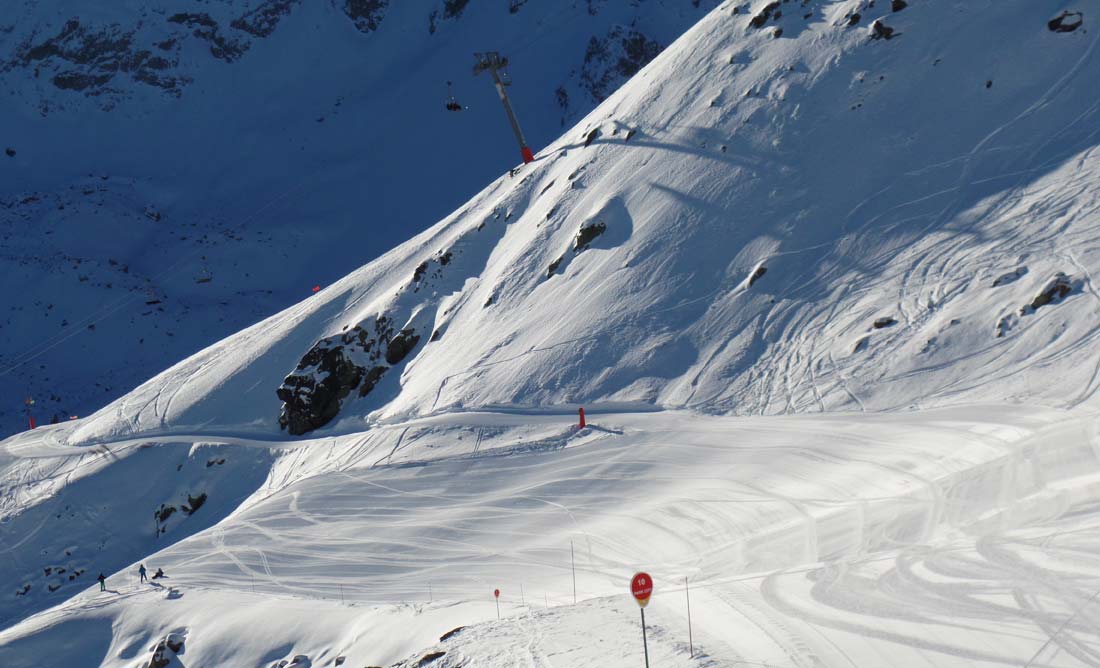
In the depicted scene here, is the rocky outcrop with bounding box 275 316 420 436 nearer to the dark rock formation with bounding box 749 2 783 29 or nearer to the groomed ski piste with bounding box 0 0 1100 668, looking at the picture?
the groomed ski piste with bounding box 0 0 1100 668

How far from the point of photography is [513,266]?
130 ft

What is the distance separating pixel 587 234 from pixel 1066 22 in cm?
1867

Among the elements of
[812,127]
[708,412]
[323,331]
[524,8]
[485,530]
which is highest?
[524,8]

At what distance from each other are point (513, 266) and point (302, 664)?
20581 mm

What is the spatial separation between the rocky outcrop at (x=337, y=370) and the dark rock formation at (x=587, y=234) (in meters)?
7.67

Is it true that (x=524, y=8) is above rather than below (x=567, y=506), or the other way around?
above

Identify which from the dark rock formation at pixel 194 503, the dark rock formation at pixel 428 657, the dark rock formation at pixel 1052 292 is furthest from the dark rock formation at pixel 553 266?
the dark rock formation at pixel 428 657

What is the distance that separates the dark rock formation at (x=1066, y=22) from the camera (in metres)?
34.5

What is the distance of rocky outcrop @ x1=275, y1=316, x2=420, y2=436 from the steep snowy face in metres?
0.10

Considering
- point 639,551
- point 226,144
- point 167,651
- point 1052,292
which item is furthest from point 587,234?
point 226,144

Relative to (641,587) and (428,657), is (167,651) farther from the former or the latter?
(641,587)

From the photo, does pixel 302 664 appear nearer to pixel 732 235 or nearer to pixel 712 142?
pixel 732 235

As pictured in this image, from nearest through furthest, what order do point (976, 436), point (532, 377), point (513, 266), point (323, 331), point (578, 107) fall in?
point (976, 436)
point (532, 377)
point (513, 266)
point (323, 331)
point (578, 107)

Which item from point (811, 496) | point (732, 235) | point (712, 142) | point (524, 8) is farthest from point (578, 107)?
point (811, 496)
